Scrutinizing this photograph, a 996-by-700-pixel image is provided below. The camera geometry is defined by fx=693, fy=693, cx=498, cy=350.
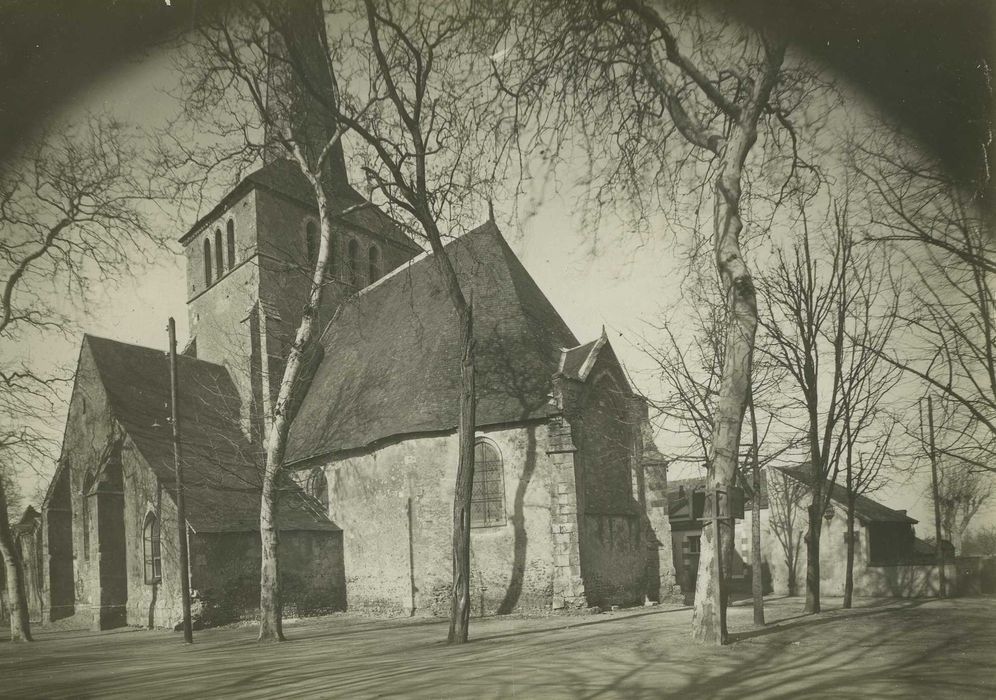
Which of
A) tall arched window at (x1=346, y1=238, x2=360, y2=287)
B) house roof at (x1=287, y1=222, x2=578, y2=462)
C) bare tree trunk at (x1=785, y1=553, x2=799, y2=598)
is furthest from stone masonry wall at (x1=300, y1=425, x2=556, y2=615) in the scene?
bare tree trunk at (x1=785, y1=553, x2=799, y2=598)

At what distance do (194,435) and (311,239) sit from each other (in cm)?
989

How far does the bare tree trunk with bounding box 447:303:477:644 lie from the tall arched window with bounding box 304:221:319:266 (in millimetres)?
17737

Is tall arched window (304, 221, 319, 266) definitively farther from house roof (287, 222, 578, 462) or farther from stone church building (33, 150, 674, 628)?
house roof (287, 222, 578, 462)

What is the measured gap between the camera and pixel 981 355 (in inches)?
353

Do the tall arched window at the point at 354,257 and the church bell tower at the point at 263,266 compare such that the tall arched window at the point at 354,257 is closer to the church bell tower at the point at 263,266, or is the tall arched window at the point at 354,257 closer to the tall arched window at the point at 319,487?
the church bell tower at the point at 263,266

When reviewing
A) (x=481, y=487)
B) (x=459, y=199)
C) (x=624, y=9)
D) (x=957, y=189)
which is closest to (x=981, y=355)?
(x=957, y=189)

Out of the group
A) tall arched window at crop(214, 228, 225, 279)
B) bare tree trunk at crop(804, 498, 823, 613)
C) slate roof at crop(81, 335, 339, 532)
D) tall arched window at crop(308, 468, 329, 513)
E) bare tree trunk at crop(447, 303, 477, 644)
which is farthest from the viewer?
tall arched window at crop(214, 228, 225, 279)

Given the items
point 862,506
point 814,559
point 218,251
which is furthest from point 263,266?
point 862,506

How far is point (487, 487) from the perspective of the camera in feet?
62.2

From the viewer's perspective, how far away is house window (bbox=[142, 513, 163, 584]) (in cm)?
2178

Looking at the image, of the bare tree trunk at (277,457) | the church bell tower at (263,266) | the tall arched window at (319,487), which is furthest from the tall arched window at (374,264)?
the bare tree trunk at (277,457)

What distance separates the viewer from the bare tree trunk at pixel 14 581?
50.7 feet

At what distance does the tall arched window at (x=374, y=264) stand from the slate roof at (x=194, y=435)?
7428 mm

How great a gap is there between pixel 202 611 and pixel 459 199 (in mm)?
13988
